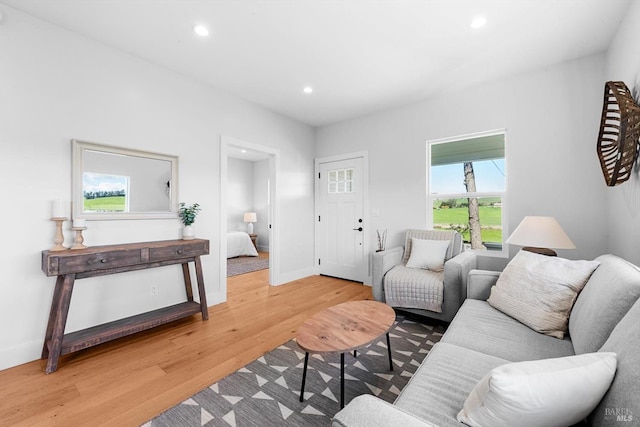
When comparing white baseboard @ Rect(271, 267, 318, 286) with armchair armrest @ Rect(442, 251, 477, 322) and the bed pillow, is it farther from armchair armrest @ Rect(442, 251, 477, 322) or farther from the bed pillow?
the bed pillow

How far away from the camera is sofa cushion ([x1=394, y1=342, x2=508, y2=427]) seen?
94 cm

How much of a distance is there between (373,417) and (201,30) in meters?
2.79

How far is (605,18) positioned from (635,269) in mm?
2135

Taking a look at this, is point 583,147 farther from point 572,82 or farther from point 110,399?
point 110,399

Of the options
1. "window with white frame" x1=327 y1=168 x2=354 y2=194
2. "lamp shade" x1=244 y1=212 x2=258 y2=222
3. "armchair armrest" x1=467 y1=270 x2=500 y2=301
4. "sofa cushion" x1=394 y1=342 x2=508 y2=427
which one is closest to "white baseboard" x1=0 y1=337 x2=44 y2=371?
"sofa cushion" x1=394 y1=342 x2=508 y2=427

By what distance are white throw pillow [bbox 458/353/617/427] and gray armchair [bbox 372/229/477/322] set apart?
5.66 ft

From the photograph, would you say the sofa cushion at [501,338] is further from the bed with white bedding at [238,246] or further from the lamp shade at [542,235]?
the bed with white bedding at [238,246]

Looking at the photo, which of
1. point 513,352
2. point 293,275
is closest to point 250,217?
point 293,275

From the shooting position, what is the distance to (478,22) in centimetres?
214

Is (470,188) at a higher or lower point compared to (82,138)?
lower

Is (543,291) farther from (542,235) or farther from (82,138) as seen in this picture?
(82,138)

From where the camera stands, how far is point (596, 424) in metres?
0.78

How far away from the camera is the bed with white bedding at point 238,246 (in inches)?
235

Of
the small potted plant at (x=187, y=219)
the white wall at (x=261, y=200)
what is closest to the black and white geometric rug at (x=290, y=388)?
the small potted plant at (x=187, y=219)
